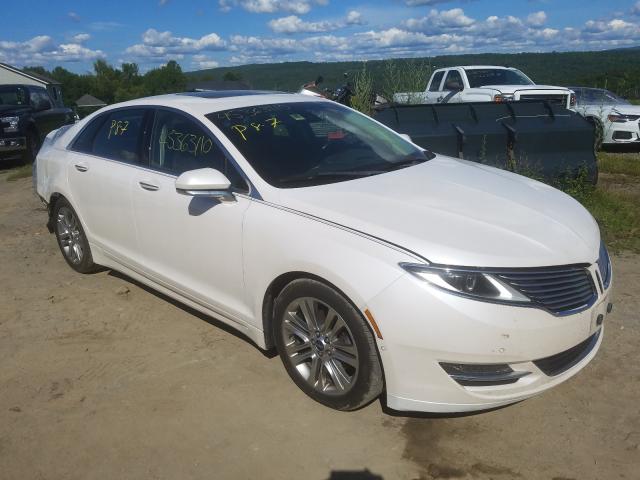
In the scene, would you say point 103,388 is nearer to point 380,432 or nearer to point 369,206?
point 380,432

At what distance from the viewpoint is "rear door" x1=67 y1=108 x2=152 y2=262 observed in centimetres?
427

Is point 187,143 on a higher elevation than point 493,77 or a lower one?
higher

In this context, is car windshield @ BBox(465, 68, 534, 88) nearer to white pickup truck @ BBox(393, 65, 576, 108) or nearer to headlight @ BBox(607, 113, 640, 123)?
white pickup truck @ BBox(393, 65, 576, 108)

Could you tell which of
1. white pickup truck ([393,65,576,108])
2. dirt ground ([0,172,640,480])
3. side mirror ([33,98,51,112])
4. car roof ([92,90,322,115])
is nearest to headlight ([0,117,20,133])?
side mirror ([33,98,51,112])

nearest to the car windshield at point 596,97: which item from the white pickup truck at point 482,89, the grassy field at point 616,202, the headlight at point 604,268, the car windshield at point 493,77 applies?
the white pickup truck at point 482,89

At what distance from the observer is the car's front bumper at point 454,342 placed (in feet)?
8.49

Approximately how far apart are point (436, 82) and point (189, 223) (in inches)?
433

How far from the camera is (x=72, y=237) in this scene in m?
5.27

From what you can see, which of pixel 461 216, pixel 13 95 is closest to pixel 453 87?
pixel 461 216

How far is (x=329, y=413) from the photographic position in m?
3.13

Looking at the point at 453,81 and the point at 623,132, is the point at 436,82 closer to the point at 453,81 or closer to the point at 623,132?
the point at 453,81

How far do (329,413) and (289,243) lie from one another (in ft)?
3.10

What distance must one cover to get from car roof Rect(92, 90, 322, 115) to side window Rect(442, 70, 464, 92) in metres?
8.09

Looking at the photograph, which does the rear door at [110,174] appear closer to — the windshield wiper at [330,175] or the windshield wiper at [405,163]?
the windshield wiper at [330,175]
